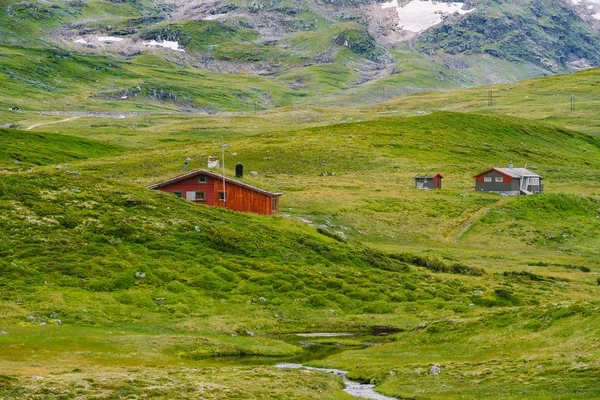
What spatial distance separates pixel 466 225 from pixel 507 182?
3226 centimetres

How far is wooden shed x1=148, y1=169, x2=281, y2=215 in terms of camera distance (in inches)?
3967

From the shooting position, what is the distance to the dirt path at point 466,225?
389 ft

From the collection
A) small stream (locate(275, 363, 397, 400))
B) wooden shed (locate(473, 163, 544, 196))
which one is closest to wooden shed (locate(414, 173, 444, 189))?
wooden shed (locate(473, 163, 544, 196))

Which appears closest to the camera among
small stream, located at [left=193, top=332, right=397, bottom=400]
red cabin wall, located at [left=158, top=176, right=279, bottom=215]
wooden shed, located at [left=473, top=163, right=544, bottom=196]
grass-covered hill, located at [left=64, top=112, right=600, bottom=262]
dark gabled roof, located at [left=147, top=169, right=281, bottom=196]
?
small stream, located at [left=193, top=332, right=397, bottom=400]

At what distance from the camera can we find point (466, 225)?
12406 centimetres

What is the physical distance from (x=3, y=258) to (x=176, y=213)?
74.8ft

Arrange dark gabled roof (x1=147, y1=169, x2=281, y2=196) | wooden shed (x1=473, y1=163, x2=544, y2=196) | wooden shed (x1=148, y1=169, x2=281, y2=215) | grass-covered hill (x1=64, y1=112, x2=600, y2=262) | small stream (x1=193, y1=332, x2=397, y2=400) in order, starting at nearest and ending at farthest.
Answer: small stream (x1=193, y1=332, x2=397, y2=400) → dark gabled roof (x1=147, y1=169, x2=281, y2=196) → wooden shed (x1=148, y1=169, x2=281, y2=215) → grass-covered hill (x1=64, y1=112, x2=600, y2=262) → wooden shed (x1=473, y1=163, x2=544, y2=196)

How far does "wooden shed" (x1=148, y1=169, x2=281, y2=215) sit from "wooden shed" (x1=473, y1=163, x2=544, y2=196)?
6409 centimetres

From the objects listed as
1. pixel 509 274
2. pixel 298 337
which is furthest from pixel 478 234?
pixel 298 337

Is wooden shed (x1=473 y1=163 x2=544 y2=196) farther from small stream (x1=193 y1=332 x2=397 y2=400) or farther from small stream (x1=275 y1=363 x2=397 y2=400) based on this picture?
small stream (x1=275 y1=363 x2=397 y2=400)

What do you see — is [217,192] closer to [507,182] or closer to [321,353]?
[321,353]

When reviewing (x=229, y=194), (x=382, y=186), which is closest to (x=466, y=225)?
(x=382, y=186)

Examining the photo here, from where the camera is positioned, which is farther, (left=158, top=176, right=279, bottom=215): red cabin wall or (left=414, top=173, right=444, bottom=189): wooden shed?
(left=414, top=173, right=444, bottom=189): wooden shed

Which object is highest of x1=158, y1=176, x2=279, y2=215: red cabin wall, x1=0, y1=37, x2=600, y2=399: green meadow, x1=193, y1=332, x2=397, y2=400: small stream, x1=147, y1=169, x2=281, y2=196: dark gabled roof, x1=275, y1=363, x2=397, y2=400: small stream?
x1=147, y1=169, x2=281, y2=196: dark gabled roof
